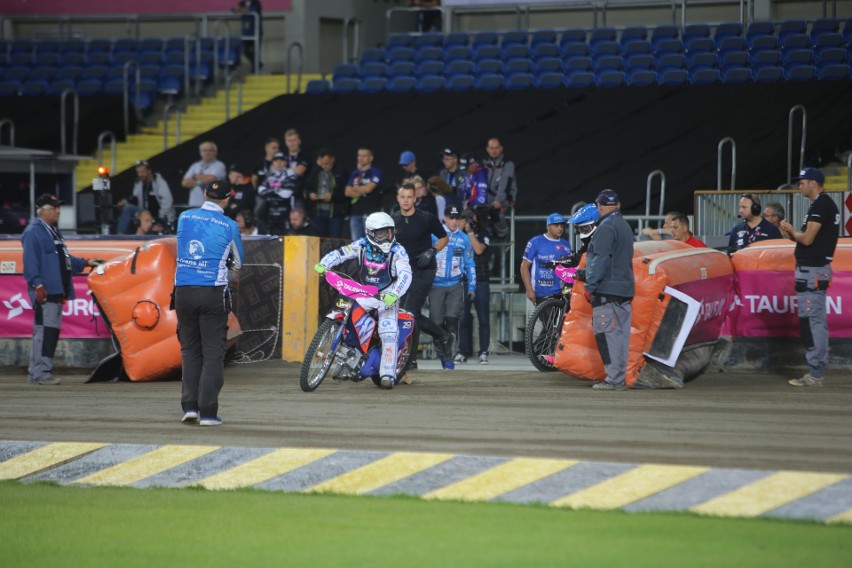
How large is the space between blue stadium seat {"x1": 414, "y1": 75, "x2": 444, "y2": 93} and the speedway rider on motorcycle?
1414cm

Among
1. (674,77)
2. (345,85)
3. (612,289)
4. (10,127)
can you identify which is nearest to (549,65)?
(674,77)

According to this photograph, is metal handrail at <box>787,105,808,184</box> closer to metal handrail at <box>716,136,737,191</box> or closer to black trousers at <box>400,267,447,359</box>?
metal handrail at <box>716,136,737,191</box>

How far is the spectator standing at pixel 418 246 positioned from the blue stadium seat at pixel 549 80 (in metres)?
11.7

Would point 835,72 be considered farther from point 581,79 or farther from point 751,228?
point 751,228

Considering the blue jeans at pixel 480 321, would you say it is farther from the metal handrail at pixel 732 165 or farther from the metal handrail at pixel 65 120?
the metal handrail at pixel 65 120

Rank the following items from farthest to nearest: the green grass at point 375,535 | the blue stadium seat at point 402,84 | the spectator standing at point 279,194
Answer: the blue stadium seat at point 402,84, the spectator standing at point 279,194, the green grass at point 375,535

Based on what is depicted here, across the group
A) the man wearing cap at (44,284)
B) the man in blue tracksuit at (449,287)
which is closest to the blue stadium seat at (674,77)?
the man in blue tracksuit at (449,287)

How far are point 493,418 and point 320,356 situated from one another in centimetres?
301

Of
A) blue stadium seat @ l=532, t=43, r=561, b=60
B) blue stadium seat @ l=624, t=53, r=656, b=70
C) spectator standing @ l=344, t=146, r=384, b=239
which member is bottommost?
spectator standing @ l=344, t=146, r=384, b=239

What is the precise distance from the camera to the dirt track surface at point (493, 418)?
963 centimetres

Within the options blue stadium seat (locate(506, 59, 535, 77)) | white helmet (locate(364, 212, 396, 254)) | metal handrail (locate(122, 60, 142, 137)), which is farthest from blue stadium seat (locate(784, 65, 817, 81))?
metal handrail (locate(122, 60, 142, 137))

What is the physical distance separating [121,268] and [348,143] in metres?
10.7

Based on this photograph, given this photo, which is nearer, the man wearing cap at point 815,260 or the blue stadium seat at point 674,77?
the man wearing cap at point 815,260

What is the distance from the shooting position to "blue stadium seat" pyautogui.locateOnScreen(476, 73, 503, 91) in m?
27.6
